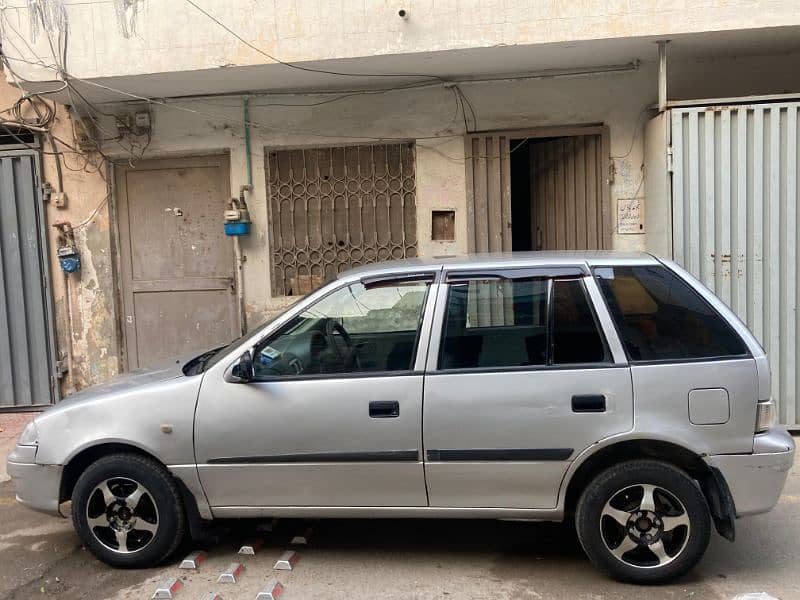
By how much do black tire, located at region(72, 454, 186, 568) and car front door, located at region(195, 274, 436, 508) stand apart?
0.72ft

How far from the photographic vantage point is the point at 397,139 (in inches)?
273

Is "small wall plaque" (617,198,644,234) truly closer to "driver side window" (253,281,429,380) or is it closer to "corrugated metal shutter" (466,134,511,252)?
"corrugated metal shutter" (466,134,511,252)

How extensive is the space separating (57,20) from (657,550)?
628 centimetres

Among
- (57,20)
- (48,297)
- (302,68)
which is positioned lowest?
(48,297)

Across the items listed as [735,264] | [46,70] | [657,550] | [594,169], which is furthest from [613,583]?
[46,70]

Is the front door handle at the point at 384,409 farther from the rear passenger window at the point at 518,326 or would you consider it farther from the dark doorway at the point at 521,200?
the dark doorway at the point at 521,200

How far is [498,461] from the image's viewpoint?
11.4ft

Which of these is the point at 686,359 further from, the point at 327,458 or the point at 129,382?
the point at 129,382

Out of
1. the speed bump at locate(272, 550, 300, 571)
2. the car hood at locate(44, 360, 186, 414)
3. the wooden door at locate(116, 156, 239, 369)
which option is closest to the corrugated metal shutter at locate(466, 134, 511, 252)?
the wooden door at locate(116, 156, 239, 369)

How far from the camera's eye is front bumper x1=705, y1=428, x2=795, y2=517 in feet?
11.1

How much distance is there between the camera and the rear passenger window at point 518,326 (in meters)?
3.54

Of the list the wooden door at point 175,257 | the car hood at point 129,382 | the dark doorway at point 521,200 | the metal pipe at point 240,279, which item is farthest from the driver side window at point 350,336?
the dark doorway at point 521,200

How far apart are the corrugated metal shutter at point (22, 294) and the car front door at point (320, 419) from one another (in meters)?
4.65

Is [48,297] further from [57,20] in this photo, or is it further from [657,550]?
[657,550]
